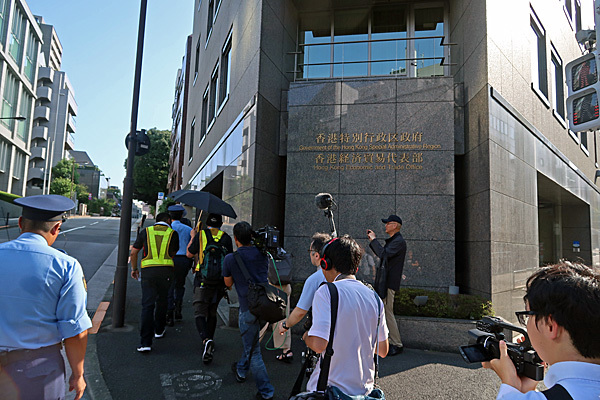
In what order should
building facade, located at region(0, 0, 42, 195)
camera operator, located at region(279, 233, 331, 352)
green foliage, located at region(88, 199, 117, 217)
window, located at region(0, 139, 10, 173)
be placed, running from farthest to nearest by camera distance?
green foliage, located at region(88, 199, 117, 217)
window, located at region(0, 139, 10, 173)
building facade, located at region(0, 0, 42, 195)
camera operator, located at region(279, 233, 331, 352)

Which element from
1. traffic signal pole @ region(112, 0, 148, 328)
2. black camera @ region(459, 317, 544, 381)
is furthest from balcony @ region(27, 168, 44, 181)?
black camera @ region(459, 317, 544, 381)

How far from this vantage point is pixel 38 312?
2.11 metres

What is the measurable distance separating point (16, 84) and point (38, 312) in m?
50.5

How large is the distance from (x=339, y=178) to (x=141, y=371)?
Answer: 5738 millimetres

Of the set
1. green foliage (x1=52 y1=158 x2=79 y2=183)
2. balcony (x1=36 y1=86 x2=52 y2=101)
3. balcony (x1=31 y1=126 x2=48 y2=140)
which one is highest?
balcony (x1=36 y1=86 x2=52 y2=101)

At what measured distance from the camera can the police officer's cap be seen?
7.34ft

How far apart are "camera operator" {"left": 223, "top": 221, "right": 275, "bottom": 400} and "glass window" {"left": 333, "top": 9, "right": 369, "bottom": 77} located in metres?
7.25

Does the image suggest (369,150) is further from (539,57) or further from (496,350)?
(496,350)

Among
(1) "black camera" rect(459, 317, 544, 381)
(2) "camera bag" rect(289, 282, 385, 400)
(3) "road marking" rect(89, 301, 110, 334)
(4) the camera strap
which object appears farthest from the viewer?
(3) "road marking" rect(89, 301, 110, 334)

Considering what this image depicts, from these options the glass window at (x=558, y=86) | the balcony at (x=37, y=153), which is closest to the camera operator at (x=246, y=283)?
the glass window at (x=558, y=86)

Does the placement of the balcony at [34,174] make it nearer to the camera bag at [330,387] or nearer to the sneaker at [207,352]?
the sneaker at [207,352]

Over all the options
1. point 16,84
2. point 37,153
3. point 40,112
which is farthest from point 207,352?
point 40,112

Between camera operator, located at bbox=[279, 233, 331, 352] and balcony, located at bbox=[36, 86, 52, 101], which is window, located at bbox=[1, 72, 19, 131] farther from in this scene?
camera operator, located at bbox=[279, 233, 331, 352]

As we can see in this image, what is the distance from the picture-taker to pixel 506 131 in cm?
840
